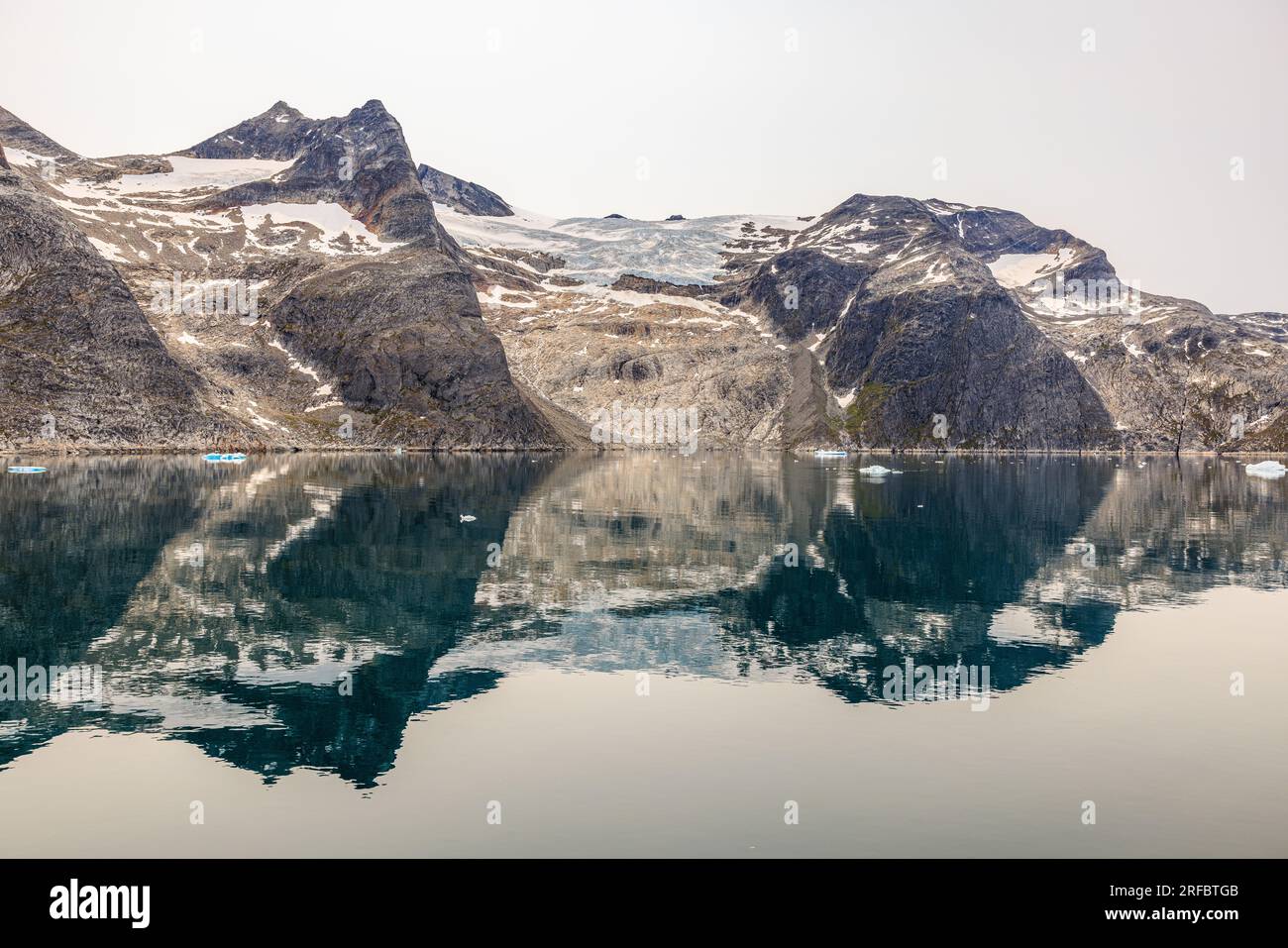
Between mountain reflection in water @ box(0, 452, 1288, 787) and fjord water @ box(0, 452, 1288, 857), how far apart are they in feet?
1.04

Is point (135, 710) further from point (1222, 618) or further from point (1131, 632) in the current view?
point (1222, 618)

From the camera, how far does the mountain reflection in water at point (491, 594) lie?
126 feet

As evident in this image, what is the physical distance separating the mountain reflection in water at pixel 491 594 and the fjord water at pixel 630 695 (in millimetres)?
316

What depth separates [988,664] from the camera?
4512 cm

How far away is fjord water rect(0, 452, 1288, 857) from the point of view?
2638 centimetres

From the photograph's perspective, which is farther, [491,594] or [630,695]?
[491,594]

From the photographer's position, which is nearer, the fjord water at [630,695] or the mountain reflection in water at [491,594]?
the fjord water at [630,695]

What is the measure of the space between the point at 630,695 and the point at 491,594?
23315mm

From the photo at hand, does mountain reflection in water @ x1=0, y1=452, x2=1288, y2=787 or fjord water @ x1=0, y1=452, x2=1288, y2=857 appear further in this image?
mountain reflection in water @ x1=0, y1=452, x2=1288, y2=787

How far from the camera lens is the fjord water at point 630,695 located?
26.4m

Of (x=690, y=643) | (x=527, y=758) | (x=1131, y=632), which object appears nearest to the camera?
(x=527, y=758)

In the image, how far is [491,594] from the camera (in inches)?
2403
